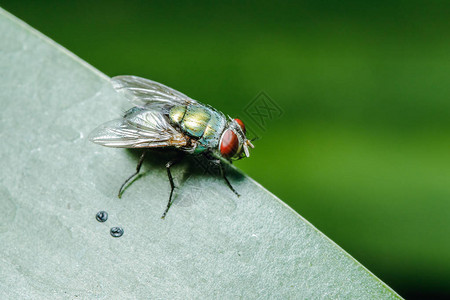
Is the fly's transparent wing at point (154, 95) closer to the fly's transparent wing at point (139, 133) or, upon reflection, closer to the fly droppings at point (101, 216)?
the fly's transparent wing at point (139, 133)

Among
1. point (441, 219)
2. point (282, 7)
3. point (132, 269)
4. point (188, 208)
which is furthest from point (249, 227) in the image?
point (282, 7)

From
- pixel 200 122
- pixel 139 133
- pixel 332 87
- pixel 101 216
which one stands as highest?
pixel 332 87

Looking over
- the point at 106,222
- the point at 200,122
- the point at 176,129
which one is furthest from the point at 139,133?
the point at 106,222

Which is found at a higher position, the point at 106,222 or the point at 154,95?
the point at 154,95

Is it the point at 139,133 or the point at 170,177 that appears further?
the point at 139,133

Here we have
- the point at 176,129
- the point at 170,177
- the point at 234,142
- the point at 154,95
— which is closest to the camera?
the point at 170,177

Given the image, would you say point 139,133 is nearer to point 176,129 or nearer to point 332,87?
point 176,129

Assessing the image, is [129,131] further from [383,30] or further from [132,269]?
[383,30]
